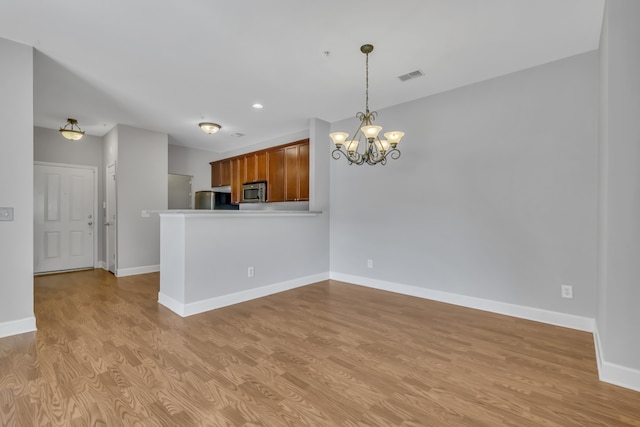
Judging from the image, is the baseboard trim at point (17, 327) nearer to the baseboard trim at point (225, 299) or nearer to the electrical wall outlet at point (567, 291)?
the baseboard trim at point (225, 299)

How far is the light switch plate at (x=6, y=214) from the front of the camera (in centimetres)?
267

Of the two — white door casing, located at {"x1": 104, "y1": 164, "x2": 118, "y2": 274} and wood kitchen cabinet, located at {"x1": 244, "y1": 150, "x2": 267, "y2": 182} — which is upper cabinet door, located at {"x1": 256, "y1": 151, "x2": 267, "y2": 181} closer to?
wood kitchen cabinet, located at {"x1": 244, "y1": 150, "x2": 267, "y2": 182}

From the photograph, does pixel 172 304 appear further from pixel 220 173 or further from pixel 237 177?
pixel 220 173

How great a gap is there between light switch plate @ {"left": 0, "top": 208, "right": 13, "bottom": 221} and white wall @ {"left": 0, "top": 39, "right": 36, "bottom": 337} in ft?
0.11

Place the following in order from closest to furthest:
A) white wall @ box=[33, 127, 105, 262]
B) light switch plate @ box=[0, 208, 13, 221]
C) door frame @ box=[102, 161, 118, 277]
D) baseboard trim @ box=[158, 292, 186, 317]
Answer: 1. light switch plate @ box=[0, 208, 13, 221]
2. baseboard trim @ box=[158, 292, 186, 317]
3. door frame @ box=[102, 161, 118, 277]
4. white wall @ box=[33, 127, 105, 262]

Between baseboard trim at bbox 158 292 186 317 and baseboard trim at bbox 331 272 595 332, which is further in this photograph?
baseboard trim at bbox 158 292 186 317

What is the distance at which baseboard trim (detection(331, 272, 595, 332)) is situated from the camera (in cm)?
292

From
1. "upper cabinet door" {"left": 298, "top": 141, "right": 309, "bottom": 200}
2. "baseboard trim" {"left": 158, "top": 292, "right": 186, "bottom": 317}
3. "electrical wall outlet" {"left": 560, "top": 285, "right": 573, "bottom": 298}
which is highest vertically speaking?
"upper cabinet door" {"left": 298, "top": 141, "right": 309, "bottom": 200}

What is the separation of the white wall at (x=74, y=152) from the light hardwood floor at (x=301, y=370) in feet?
9.83

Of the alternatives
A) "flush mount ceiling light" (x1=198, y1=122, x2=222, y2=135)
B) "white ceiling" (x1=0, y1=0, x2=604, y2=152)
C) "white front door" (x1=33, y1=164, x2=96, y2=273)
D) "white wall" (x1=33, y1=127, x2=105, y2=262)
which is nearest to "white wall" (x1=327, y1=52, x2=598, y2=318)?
"white ceiling" (x1=0, y1=0, x2=604, y2=152)

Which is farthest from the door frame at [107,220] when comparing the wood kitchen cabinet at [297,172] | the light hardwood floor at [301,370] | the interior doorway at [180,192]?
the wood kitchen cabinet at [297,172]

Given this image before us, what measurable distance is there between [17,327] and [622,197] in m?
4.96

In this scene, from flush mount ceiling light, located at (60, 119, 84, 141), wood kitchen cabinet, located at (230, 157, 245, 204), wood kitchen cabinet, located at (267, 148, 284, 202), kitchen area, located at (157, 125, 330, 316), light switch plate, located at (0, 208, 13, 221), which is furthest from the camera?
wood kitchen cabinet, located at (230, 157, 245, 204)

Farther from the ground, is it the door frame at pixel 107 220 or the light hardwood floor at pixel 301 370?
the door frame at pixel 107 220
